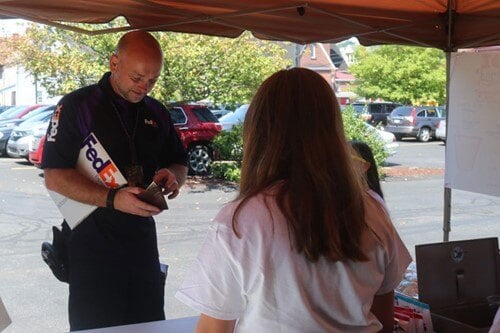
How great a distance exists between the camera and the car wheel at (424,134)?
20442mm

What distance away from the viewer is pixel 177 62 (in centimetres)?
1059

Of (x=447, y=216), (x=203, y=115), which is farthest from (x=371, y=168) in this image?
(x=203, y=115)

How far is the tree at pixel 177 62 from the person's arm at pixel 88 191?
8.22 m

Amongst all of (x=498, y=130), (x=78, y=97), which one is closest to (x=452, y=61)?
(x=498, y=130)

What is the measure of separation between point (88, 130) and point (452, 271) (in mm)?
1424

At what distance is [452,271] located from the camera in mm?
2258

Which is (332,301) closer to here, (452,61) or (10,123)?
(452,61)

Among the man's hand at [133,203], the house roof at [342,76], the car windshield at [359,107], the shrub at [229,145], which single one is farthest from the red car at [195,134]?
the house roof at [342,76]

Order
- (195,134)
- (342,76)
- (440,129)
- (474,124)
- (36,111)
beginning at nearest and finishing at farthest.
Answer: (474,124) → (195,134) → (36,111) → (440,129) → (342,76)

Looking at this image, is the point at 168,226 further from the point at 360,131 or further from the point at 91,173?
the point at 91,173

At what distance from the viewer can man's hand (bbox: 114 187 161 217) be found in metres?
2.04

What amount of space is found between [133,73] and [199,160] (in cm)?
910

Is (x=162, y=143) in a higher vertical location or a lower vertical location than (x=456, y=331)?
higher

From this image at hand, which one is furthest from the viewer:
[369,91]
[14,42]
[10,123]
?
[369,91]
